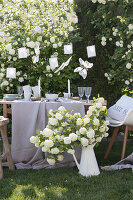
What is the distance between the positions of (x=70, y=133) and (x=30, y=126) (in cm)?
53

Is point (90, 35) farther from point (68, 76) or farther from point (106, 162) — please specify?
point (106, 162)

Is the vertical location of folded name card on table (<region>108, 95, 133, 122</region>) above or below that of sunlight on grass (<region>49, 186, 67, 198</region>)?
above

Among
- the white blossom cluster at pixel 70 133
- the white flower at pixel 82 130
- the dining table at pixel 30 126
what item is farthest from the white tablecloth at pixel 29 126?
the white flower at pixel 82 130

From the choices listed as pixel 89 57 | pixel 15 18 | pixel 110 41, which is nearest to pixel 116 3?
pixel 110 41

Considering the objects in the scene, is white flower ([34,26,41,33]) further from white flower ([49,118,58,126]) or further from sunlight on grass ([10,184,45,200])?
sunlight on grass ([10,184,45,200])

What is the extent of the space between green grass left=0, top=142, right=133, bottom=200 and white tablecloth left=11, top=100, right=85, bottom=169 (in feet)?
0.50

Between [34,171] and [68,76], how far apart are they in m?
1.57

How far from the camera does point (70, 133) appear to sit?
8.50 feet

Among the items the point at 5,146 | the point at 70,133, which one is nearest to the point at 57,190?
the point at 70,133

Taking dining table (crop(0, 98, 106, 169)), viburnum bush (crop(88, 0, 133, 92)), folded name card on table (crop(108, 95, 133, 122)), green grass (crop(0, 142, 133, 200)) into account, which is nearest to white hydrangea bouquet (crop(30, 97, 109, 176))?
green grass (crop(0, 142, 133, 200))

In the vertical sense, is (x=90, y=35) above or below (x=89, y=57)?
above

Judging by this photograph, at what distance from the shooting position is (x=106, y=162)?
317 centimetres

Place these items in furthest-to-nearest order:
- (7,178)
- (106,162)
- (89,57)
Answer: (89,57)
(106,162)
(7,178)

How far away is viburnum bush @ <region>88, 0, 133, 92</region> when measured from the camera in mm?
3838
